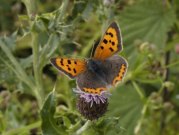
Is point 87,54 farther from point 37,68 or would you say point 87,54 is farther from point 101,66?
point 101,66

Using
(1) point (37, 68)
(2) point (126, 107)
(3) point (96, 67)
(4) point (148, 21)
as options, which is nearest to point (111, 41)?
(3) point (96, 67)

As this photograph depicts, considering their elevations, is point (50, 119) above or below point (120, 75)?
below

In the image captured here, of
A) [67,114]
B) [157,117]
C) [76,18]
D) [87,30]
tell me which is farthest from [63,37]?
[87,30]

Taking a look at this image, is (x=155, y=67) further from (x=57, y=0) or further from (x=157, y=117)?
(x=57, y=0)

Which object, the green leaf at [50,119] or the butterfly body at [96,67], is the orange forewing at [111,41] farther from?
the green leaf at [50,119]

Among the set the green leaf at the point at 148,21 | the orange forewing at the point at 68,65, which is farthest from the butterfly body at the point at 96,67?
the green leaf at the point at 148,21
